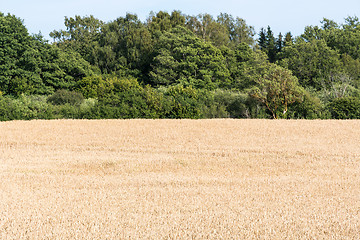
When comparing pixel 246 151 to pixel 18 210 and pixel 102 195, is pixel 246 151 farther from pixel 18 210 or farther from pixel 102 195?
pixel 18 210

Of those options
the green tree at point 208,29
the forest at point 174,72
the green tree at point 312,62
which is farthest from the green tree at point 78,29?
the green tree at point 312,62

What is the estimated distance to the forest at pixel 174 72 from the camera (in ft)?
80.4

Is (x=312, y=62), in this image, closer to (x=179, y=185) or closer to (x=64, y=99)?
(x=64, y=99)

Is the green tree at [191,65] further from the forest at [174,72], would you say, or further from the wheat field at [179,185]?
the wheat field at [179,185]

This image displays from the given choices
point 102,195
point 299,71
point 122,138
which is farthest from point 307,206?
point 299,71

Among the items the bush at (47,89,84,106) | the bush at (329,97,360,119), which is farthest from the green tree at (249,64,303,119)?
the bush at (47,89,84,106)

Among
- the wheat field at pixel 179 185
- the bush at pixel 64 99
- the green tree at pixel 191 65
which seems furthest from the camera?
the green tree at pixel 191 65

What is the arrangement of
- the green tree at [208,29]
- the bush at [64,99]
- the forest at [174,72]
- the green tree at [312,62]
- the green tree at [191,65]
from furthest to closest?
the green tree at [208,29]
the green tree at [312,62]
the green tree at [191,65]
the bush at [64,99]
the forest at [174,72]

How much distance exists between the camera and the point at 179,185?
8.14 meters

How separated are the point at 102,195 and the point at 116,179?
1.75 m

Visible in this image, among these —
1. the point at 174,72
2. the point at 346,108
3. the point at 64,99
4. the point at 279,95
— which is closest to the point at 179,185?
the point at 346,108

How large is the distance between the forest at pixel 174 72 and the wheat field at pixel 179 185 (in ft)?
24.6

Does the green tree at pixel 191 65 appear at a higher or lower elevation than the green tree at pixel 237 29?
lower

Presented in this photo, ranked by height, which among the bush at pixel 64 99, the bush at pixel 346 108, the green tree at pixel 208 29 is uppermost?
the green tree at pixel 208 29
